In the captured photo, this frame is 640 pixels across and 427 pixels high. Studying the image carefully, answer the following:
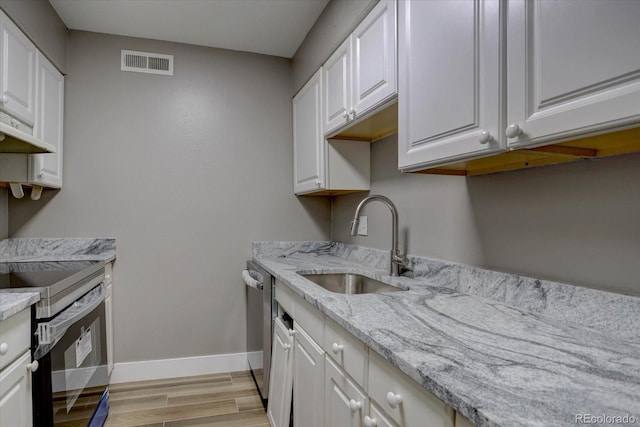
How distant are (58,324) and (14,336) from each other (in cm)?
21

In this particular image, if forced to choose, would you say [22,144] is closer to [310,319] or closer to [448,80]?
[310,319]

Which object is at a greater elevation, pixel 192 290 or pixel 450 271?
pixel 450 271

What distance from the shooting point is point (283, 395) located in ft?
5.72

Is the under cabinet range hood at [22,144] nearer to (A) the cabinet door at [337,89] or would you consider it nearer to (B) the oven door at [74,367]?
(B) the oven door at [74,367]

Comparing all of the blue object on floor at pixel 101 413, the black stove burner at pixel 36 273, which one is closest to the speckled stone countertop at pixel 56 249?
the black stove burner at pixel 36 273

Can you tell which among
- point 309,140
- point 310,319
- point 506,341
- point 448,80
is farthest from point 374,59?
point 506,341

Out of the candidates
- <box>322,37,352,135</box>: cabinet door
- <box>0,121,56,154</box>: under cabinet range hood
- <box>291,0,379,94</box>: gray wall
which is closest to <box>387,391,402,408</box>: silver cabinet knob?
<box>322,37,352,135</box>: cabinet door

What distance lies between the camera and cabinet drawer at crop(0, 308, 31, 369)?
1.16 m

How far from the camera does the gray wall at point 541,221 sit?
3.11 feet

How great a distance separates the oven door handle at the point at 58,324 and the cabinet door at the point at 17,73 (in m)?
0.99

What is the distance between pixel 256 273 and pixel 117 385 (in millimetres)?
1305

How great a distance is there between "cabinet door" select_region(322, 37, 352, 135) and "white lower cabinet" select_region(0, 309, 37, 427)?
160 centimetres

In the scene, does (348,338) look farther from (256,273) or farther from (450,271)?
(256,273)

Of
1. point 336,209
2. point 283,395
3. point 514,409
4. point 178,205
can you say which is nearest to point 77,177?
point 178,205
